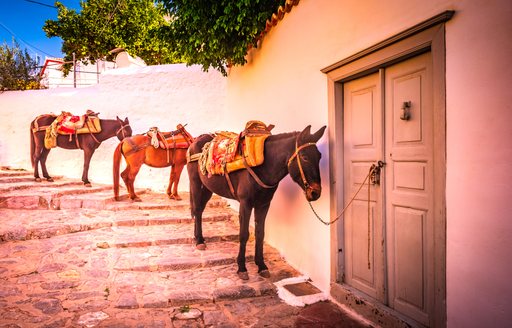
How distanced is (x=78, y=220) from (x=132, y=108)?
4576 millimetres

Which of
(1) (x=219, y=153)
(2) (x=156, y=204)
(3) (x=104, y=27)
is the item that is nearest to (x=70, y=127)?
(2) (x=156, y=204)

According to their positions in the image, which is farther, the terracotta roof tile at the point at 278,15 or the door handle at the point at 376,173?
the terracotta roof tile at the point at 278,15

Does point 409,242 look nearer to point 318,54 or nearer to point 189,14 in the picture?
point 318,54

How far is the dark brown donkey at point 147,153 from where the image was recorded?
720 cm

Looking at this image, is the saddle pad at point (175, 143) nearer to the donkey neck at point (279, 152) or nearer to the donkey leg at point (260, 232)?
the donkey leg at point (260, 232)

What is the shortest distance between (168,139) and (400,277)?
19.2 ft

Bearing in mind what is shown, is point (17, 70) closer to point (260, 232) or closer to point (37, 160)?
point (37, 160)

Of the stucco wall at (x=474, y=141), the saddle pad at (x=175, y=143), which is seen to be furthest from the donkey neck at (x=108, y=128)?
the stucco wall at (x=474, y=141)

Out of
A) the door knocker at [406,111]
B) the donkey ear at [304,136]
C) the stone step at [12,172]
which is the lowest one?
the stone step at [12,172]

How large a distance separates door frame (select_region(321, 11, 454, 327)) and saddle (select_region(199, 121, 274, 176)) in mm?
812

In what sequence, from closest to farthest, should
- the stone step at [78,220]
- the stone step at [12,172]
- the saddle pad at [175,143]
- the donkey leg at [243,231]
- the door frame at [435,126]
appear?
the door frame at [435,126]
the donkey leg at [243,231]
the stone step at [78,220]
the saddle pad at [175,143]
the stone step at [12,172]

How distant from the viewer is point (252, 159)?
12.1 feet

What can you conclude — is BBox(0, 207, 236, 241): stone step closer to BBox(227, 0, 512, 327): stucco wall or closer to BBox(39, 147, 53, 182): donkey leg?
BBox(39, 147, 53, 182): donkey leg

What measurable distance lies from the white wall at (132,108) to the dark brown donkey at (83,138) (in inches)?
42.3
